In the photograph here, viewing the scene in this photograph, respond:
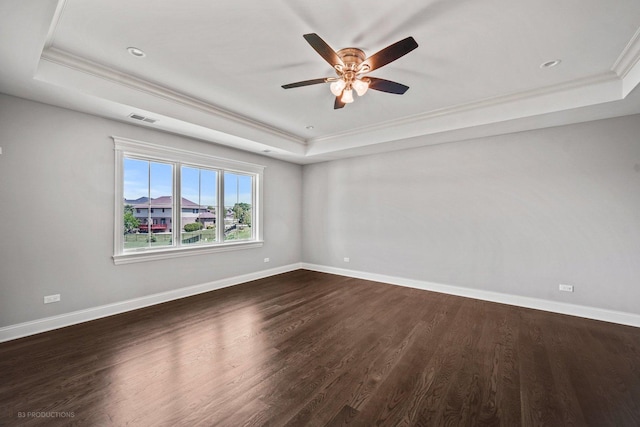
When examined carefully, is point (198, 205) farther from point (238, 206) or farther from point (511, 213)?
point (511, 213)

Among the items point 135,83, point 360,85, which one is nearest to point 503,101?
point 360,85

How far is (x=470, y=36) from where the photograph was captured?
2.33 metres

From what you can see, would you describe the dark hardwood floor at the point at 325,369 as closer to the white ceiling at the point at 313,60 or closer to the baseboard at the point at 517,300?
the baseboard at the point at 517,300

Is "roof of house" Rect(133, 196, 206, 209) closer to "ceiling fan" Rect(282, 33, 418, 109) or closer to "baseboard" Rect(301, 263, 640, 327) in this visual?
"ceiling fan" Rect(282, 33, 418, 109)

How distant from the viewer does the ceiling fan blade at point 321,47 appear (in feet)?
6.24

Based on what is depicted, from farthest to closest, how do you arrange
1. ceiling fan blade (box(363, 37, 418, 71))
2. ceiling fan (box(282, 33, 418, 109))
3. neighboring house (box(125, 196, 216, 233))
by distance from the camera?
neighboring house (box(125, 196, 216, 233)) < ceiling fan (box(282, 33, 418, 109)) < ceiling fan blade (box(363, 37, 418, 71))

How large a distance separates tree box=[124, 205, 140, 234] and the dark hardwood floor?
47.0 inches

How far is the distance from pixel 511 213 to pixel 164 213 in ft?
18.0

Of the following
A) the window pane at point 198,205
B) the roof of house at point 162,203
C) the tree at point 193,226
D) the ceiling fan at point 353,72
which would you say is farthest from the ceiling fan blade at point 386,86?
the tree at point 193,226

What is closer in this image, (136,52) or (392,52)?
(392,52)

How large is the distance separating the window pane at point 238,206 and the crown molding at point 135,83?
4.28ft

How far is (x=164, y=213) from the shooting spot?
4258mm

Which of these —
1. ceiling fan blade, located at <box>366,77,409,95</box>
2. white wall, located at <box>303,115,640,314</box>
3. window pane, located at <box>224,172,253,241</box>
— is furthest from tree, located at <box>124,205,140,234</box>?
white wall, located at <box>303,115,640,314</box>

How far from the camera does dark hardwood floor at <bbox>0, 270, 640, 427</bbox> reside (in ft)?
5.96
